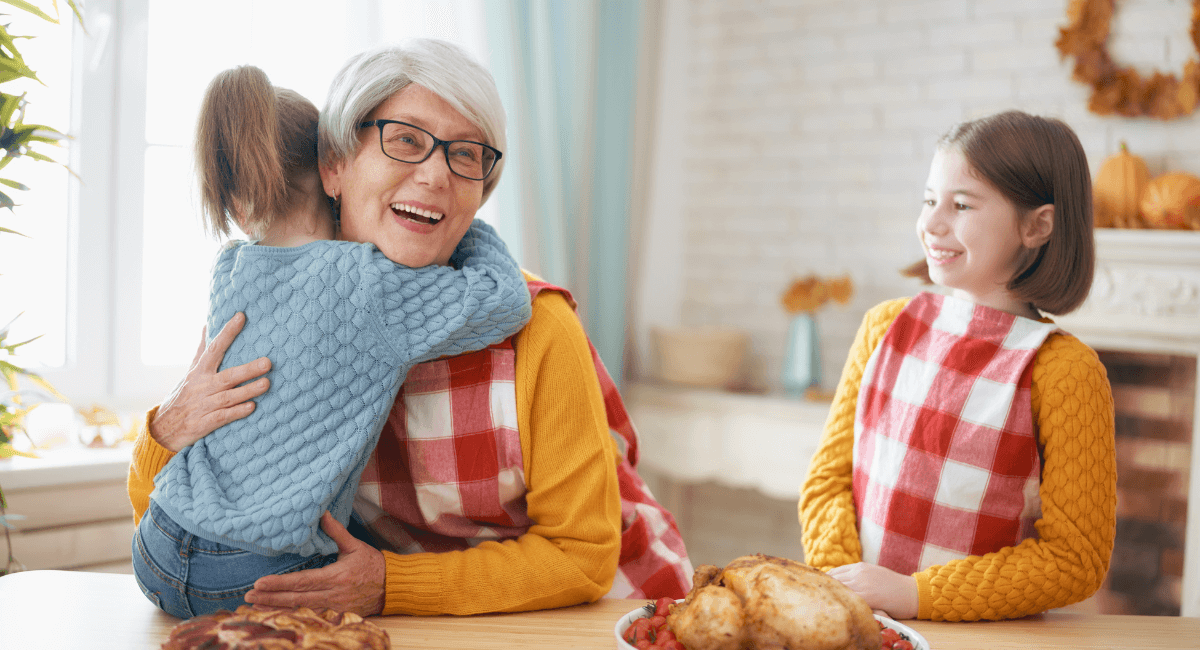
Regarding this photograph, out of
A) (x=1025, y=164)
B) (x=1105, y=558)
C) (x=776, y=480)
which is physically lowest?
(x=776, y=480)

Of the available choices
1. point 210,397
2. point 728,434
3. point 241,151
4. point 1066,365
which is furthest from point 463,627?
point 728,434

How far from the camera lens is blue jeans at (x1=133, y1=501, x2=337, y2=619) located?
3.50 ft

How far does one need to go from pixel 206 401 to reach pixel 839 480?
1.00 metres

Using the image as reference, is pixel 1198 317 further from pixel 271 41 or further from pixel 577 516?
pixel 271 41

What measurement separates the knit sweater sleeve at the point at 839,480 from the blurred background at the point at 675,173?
1.66 metres

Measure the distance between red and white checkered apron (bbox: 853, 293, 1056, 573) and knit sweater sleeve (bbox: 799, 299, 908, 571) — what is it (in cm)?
2

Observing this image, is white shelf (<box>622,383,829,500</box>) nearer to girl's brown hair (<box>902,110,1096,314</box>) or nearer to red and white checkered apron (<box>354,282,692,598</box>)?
girl's brown hair (<box>902,110,1096,314</box>)

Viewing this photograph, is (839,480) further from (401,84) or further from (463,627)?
(401,84)

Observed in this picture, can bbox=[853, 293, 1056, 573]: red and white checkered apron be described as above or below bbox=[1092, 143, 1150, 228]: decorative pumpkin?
below

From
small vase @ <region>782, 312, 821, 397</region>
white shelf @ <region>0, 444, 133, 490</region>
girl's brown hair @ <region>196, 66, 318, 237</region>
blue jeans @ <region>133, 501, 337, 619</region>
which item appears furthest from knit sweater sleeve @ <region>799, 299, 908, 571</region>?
small vase @ <region>782, 312, 821, 397</region>

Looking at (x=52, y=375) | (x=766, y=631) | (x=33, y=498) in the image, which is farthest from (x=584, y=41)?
(x=766, y=631)

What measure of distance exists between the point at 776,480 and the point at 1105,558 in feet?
6.61

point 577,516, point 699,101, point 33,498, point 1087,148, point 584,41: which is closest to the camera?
point 577,516

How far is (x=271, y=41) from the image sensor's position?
2.59m
